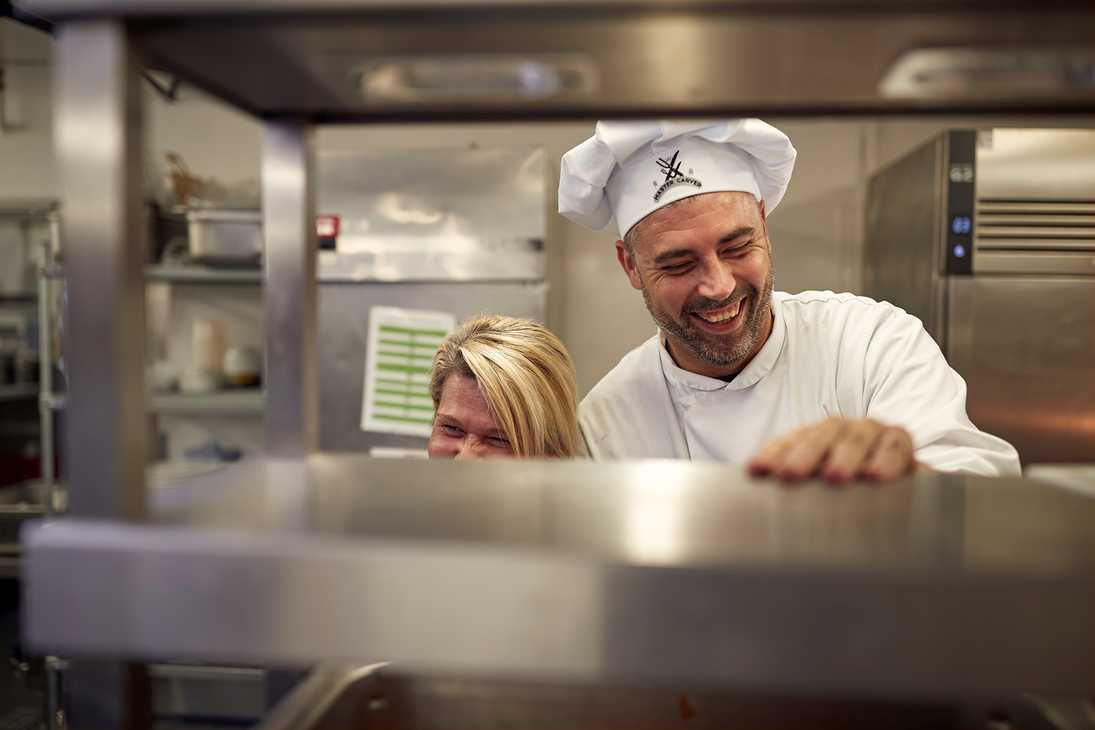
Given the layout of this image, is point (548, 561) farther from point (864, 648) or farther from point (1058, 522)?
point (1058, 522)

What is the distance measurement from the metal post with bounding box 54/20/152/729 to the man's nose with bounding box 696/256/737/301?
1.16 m

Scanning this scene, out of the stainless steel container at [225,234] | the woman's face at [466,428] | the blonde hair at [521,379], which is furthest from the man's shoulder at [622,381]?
the stainless steel container at [225,234]

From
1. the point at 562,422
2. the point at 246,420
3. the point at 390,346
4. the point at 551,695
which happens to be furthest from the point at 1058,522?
the point at 246,420

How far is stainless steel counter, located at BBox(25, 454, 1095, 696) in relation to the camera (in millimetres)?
417

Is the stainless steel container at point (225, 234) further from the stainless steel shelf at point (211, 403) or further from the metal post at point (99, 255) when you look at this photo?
the metal post at point (99, 255)

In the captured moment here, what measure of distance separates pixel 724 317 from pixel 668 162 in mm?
310

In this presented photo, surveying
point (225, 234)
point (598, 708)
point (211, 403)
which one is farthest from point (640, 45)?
point (211, 403)

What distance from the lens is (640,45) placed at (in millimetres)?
506

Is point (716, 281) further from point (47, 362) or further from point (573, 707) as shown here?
point (47, 362)

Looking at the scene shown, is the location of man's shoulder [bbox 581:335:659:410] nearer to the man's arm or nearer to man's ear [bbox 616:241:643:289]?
man's ear [bbox 616:241:643:289]

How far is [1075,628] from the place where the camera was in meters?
0.42

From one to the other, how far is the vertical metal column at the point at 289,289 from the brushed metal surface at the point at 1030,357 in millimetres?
2317

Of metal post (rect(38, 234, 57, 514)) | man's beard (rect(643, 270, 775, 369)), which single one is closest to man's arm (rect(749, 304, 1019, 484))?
man's beard (rect(643, 270, 775, 369))

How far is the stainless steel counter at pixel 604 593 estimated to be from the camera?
1.37 feet
